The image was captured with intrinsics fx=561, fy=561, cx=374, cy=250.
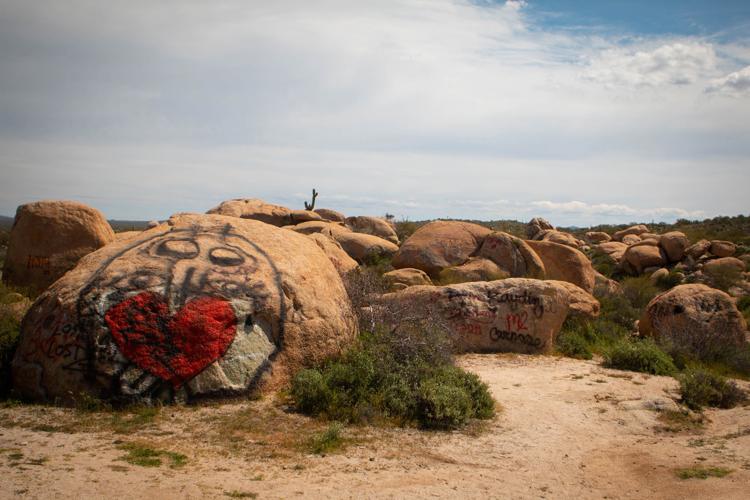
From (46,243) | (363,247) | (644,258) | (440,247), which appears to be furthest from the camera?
(644,258)

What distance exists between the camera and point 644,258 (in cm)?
2592

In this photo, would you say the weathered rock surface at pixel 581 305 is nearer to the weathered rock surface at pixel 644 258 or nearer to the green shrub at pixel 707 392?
the green shrub at pixel 707 392

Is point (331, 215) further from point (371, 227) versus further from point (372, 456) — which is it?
point (372, 456)

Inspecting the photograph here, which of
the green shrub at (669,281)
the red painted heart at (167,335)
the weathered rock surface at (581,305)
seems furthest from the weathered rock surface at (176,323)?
the green shrub at (669,281)

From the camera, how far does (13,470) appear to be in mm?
4711

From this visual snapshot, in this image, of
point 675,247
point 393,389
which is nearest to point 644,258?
point 675,247

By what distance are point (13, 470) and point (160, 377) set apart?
2.01 metres

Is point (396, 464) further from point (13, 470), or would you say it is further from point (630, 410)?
point (630, 410)

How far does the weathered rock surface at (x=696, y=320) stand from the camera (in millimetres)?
11262

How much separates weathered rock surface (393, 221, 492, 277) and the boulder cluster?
2.31 meters

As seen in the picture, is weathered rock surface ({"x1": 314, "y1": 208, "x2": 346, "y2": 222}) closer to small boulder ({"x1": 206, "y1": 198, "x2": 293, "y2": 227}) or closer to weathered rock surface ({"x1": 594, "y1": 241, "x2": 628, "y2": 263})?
small boulder ({"x1": 206, "y1": 198, "x2": 293, "y2": 227})

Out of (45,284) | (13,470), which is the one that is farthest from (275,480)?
(45,284)

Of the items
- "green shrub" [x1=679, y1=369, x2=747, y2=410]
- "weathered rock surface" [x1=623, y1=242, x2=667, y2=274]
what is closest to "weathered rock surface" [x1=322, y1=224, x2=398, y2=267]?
"green shrub" [x1=679, y1=369, x2=747, y2=410]

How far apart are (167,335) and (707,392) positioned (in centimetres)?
771
